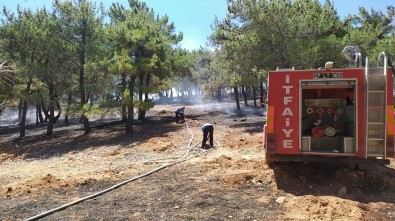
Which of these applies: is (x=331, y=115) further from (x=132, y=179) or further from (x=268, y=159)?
(x=132, y=179)

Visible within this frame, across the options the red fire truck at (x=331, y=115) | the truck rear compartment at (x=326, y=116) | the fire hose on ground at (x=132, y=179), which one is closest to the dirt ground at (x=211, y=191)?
the fire hose on ground at (x=132, y=179)

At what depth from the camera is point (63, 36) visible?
23.9 metres

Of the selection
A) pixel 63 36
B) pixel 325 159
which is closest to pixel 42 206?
pixel 325 159

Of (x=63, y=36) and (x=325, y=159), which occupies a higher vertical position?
(x=63, y=36)

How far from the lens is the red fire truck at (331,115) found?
24.8 feet

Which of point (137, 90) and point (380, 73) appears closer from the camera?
point (380, 73)

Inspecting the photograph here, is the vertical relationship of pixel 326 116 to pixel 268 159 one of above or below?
above

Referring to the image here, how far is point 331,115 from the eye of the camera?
8773 mm

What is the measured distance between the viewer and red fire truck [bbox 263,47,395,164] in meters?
7.55

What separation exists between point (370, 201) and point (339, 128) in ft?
6.91

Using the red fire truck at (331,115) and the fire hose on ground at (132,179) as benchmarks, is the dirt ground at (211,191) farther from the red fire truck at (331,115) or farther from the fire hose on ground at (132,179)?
the red fire truck at (331,115)

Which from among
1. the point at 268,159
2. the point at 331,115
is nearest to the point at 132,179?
the point at 268,159

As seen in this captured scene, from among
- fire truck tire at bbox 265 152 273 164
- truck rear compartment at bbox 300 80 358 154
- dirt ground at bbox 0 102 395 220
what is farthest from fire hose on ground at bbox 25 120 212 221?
truck rear compartment at bbox 300 80 358 154

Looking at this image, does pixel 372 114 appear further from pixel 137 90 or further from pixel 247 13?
pixel 137 90
